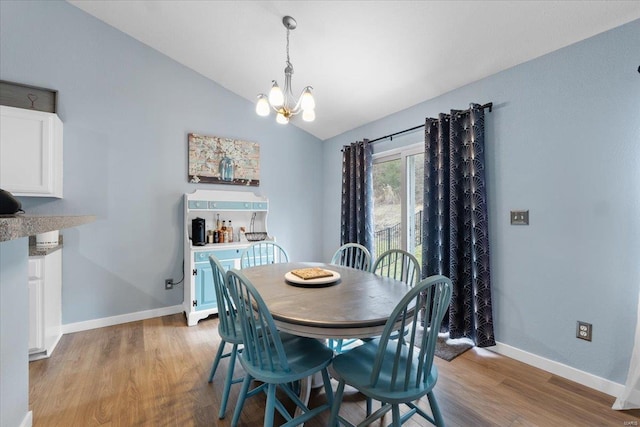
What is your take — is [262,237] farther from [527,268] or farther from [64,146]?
[527,268]

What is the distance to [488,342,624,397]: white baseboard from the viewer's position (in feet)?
5.90

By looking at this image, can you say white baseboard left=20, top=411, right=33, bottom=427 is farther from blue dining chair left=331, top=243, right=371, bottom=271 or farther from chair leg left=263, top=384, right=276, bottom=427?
blue dining chair left=331, top=243, right=371, bottom=271

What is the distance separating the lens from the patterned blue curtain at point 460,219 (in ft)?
7.68

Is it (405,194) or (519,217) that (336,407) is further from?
(405,194)

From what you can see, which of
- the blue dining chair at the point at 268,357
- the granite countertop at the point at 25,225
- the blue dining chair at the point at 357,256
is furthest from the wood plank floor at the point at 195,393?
the granite countertop at the point at 25,225

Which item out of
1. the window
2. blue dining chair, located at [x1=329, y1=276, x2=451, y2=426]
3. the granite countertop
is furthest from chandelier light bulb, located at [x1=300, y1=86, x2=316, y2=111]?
the window

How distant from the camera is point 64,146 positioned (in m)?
2.71

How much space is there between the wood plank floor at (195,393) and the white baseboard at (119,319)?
0.92 ft

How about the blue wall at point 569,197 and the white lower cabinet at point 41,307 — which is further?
the white lower cabinet at point 41,307

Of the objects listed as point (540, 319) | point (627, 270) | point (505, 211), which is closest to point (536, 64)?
point (505, 211)

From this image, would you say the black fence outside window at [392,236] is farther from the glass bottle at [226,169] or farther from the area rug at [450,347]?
the glass bottle at [226,169]

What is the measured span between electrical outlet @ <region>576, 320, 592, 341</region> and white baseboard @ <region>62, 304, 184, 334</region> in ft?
12.2

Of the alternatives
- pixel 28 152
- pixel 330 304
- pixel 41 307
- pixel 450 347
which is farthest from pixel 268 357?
pixel 28 152

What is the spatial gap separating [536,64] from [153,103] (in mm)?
3712
